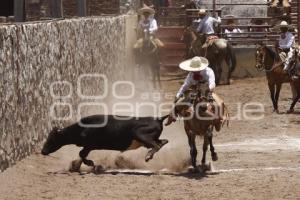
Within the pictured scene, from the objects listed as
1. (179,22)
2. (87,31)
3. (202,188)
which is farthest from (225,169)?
(179,22)

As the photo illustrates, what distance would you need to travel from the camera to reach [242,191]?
9688 mm

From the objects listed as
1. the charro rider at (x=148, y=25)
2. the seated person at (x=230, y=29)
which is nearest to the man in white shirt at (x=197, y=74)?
the charro rider at (x=148, y=25)

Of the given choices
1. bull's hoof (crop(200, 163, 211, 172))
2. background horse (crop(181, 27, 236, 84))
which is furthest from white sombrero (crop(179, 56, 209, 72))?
background horse (crop(181, 27, 236, 84))

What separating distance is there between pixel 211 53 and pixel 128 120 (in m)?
13.3

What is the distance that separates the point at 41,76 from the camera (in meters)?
12.5

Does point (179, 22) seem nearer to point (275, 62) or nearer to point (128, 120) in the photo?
point (275, 62)

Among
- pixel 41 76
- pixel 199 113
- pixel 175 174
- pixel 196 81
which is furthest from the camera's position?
pixel 41 76

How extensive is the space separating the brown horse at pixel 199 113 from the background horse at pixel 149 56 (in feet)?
39.7

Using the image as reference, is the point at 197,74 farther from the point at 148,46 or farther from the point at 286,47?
the point at 148,46

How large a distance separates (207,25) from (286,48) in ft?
22.1

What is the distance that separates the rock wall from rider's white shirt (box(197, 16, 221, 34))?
23.9 ft

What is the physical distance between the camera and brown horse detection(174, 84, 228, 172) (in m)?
10.9

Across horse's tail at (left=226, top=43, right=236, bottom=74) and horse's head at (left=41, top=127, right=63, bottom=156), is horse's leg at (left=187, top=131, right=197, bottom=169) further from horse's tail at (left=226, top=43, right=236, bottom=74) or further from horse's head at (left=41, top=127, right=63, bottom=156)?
horse's tail at (left=226, top=43, right=236, bottom=74)

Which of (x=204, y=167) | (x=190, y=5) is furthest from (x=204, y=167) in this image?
(x=190, y=5)
